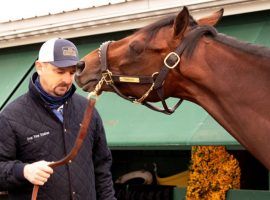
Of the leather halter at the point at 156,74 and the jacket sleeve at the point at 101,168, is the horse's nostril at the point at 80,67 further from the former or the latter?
the jacket sleeve at the point at 101,168

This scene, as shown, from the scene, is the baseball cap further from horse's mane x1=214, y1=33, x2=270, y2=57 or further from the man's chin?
horse's mane x1=214, y1=33, x2=270, y2=57

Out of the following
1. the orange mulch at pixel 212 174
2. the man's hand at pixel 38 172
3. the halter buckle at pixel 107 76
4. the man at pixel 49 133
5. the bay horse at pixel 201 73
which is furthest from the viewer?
the orange mulch at pixel 212 174

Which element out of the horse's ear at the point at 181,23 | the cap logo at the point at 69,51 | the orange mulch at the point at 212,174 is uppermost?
the horse's ear at the point at 181,23

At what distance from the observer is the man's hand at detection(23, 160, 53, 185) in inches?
114

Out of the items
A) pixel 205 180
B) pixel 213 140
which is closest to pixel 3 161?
pixel 213 140

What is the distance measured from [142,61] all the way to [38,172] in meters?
0.90

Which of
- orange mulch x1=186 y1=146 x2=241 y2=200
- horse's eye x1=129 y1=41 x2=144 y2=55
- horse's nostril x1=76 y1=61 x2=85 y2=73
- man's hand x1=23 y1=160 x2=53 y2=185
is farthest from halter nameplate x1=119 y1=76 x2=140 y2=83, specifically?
orange mulch x1=186 y1=146 x2=241 y2=200

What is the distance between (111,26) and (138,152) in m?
2.07

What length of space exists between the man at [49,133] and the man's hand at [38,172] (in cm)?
11

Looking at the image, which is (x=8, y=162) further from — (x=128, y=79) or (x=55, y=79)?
(x=128, y=79)

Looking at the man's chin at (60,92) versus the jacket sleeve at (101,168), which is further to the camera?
the jacket sleeve at (101,168)

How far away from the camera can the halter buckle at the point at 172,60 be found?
10.2 feet

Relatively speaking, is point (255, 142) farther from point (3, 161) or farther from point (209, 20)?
point (3, 161)

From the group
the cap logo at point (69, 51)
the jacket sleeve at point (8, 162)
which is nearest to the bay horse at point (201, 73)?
the cap logo at point (69, 51)
